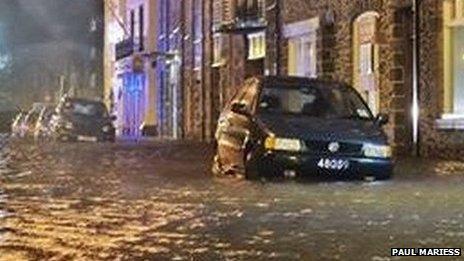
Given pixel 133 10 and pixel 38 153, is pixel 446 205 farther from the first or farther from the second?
pixel 133 10

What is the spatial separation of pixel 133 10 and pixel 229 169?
3927 cm

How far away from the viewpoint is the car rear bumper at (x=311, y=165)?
612 inches

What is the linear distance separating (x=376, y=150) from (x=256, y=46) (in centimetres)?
1880

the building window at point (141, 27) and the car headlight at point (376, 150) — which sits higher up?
the building window at point (141, 27)

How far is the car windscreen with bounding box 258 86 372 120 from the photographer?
16.8 m

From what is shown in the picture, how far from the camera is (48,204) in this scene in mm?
13203

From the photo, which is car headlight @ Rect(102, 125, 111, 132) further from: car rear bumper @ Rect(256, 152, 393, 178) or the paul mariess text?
the paul mariess text

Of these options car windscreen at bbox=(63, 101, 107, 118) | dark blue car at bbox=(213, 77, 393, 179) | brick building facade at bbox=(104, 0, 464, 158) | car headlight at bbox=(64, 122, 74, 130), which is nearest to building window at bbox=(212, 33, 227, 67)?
brick building facade at bbox=(104, 0, 464, 158)

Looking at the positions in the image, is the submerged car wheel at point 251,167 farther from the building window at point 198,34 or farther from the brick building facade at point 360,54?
the building window at point 198,34

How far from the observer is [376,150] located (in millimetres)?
15906

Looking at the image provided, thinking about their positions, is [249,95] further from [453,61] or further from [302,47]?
[302,47]

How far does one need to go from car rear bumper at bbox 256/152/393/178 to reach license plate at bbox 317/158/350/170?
0.02 meters

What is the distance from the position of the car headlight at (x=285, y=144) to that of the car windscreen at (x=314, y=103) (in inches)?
45.5

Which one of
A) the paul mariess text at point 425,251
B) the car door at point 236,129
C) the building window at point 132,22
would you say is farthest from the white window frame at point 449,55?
the building window at point 132,22
